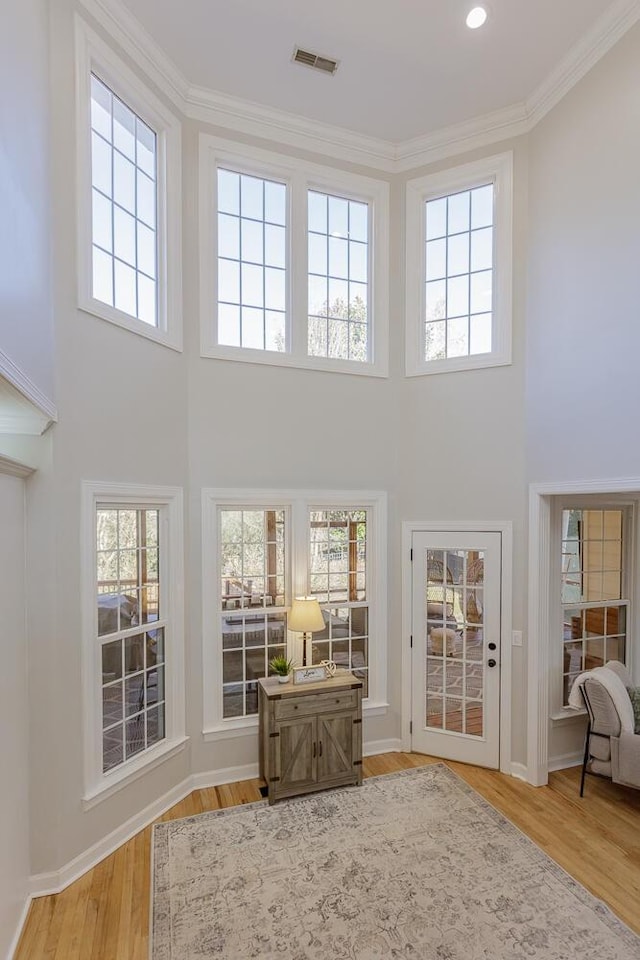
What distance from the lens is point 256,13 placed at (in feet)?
11.9

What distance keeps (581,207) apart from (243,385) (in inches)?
119

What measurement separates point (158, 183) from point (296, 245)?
1278 mm

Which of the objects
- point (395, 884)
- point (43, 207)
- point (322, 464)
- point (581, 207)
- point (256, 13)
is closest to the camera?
point (43, 207)

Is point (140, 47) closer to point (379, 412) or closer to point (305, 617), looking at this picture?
point (379, 412)

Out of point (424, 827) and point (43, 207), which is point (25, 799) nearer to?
point (424, 827)

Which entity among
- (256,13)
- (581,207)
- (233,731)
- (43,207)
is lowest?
(233,731)

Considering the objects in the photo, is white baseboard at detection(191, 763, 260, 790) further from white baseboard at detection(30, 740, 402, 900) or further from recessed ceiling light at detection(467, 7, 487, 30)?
recessed ceiling light at detection(467, 7, 487, 30)

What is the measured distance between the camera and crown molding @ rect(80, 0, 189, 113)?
11.3ft

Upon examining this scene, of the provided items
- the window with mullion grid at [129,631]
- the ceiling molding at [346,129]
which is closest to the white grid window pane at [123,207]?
the ceiling molding at [346,129]

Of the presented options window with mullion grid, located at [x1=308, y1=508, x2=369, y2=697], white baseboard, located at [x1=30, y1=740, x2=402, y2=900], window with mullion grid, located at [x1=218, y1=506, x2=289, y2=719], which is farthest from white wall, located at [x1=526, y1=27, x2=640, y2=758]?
white baseboard, located at [x1=30, y1=740, x2=402, y2=900]

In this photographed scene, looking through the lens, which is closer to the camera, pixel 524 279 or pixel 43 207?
pixel 43 207

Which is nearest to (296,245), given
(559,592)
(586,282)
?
(586,282)

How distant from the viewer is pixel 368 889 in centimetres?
312

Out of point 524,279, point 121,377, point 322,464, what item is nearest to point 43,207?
point 121,377
